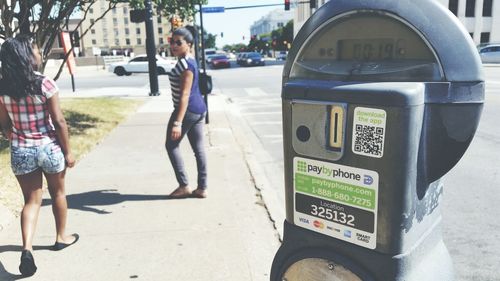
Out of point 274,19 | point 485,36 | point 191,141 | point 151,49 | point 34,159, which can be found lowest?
point 191,141

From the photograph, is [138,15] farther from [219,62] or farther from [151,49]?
[219,62]

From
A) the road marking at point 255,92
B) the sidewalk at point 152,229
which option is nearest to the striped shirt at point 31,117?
the sidewalk at point 152,229

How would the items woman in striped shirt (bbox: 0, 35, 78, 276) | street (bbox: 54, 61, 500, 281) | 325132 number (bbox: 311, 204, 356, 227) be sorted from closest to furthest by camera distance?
325132 number (bbox: 311, 204, 356, 227) < woman in striped shirt (bbox: 0, 35, 78, 276) < street (bbox: 54, 61, 500, 281)

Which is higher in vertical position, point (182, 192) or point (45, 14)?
point (45, 14)

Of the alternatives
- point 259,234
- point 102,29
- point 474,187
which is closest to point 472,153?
point 474,187

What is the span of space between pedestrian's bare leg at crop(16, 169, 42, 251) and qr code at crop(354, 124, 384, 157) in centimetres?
213

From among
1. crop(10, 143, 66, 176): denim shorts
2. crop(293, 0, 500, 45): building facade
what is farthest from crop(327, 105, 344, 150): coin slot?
crop(293, 0, 500, 45): building facade

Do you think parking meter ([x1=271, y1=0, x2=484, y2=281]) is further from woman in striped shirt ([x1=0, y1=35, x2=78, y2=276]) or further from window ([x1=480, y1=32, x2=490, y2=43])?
window ([x1=480, y1=32, x2=490, y2=43])

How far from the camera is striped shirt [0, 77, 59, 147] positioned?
269 cm

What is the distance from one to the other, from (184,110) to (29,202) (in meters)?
1.37

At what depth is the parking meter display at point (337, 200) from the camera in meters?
1.60

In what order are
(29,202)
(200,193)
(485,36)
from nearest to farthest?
(29,202), (200,193), (485,36)

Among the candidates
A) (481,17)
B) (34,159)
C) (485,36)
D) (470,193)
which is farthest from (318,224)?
(485,36)

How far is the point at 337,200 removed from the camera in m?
1.69
